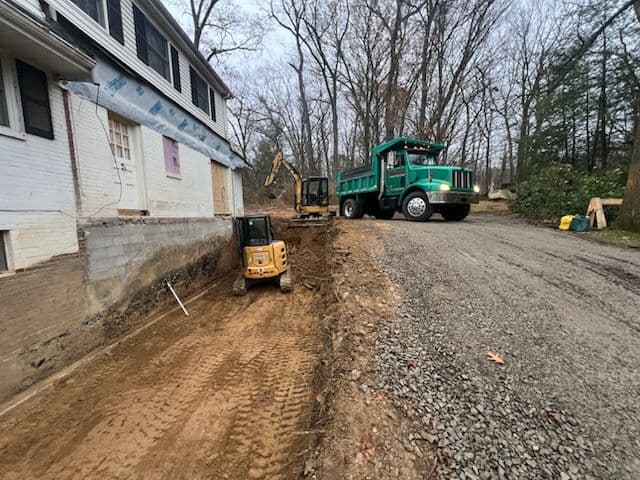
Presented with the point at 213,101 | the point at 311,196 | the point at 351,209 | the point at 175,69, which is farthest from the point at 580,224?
the point at 213,101

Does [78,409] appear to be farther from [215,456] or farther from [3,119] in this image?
[3,119]

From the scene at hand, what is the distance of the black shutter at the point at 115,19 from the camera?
6191 millimetres

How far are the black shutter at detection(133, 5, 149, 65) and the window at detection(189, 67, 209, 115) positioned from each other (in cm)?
258

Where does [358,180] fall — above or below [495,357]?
above

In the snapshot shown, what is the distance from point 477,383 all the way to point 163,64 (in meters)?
10.4

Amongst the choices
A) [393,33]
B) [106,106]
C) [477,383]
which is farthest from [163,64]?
[393,33]

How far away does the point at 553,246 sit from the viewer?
6328mm

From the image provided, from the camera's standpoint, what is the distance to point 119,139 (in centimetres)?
625

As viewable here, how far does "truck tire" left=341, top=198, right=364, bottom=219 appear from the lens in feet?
43.3

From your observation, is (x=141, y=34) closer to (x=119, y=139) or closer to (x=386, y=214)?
(x=119, y=139)

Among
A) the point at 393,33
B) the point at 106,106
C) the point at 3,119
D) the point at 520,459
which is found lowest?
the point at 520,459

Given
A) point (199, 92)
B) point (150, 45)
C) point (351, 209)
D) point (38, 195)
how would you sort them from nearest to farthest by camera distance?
point (38, 195) → point (150, 45) → point (199, 92) → point (351, 209)

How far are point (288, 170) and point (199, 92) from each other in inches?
187

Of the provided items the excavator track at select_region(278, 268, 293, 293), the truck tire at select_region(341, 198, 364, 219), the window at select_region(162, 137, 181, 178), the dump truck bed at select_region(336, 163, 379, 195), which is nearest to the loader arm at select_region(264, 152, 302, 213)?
the dump truck bed at select_region(336, 163, 379, 195)
